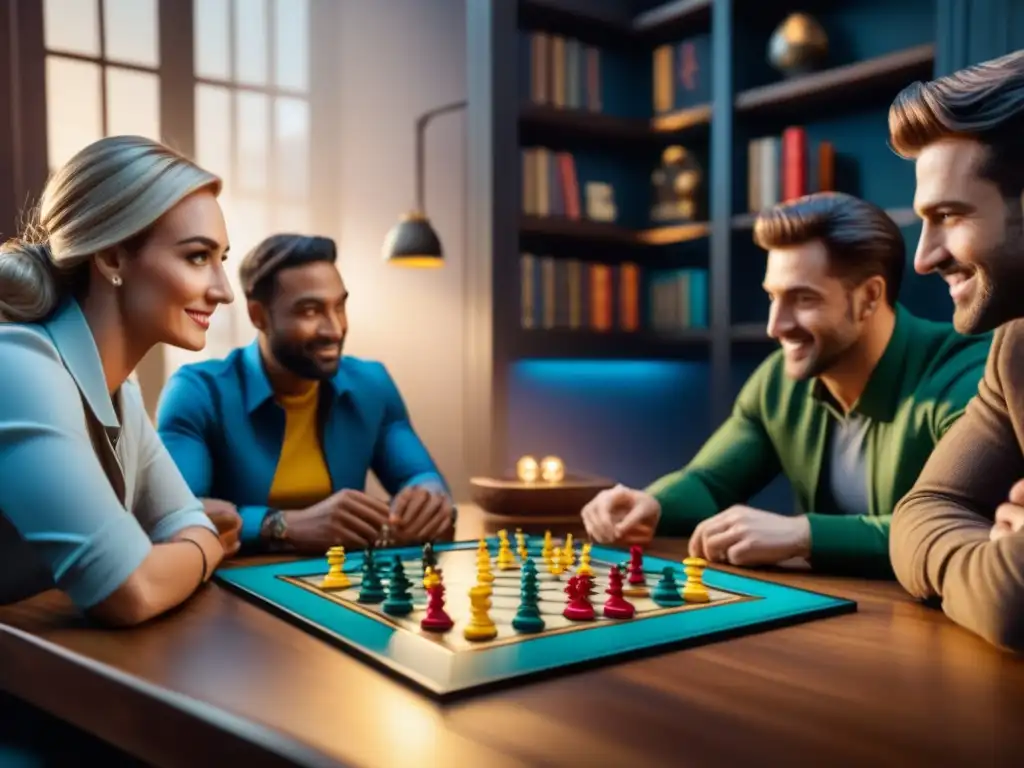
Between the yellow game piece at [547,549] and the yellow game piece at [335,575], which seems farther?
the yellow game piece at [547,549]

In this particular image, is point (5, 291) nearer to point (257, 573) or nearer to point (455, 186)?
point (257, 573)

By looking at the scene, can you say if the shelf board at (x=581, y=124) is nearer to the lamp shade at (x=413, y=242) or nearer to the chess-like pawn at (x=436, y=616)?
the lamp shade at (x=413, y=242)

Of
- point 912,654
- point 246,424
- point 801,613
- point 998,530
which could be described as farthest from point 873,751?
point 246,424

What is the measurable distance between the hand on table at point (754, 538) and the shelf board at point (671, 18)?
2.63 meters

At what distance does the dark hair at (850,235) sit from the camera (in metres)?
1.67

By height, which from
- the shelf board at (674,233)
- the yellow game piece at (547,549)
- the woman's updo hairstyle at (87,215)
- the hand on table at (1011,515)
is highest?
the shelf board at (674,233)

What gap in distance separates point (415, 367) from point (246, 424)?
2.56 meters

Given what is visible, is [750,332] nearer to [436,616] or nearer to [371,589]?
[371,589]

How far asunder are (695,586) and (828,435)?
2.34ft

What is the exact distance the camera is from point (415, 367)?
4418 millimetres

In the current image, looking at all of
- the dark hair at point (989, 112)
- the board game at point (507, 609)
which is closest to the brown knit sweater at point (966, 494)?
the board game at point (507, 609)

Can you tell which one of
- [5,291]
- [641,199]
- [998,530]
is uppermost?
[641,199]

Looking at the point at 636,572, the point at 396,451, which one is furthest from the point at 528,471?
the point at 636,572

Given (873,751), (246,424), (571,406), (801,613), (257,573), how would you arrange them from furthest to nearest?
(571,406) → (246,424) → (257,573) → (801,613) → (873,751)
